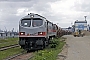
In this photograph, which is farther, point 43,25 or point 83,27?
point 83,27

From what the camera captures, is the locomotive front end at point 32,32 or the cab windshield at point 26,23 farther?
the cab windshield at point 26,23

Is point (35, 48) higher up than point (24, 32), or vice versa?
point (24, 32)

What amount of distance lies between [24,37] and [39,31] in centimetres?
149

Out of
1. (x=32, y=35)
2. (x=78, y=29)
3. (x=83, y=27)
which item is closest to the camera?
(x=32, y=35)

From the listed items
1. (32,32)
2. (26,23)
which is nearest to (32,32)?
(32,32)

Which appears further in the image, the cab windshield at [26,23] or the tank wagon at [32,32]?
the cab windshield at [26,23]

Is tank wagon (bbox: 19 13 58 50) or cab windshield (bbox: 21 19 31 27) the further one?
cab windshield (bbox: 21 19 31 27)

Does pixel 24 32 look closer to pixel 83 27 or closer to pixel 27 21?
pixel 27 21

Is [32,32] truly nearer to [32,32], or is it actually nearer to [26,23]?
[32,32]

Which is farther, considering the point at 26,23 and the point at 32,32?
the point at 26,23

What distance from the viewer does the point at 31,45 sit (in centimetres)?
2359

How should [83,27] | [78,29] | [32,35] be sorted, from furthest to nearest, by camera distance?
[83,27] < [78,29] < [32,35]

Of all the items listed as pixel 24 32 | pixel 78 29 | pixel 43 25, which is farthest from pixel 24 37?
pixel 78 29

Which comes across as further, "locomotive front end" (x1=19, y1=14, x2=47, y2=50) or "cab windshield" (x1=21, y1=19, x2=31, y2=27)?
"cab windshield" (x1=21, y1=19, x2=31, y2=27)
